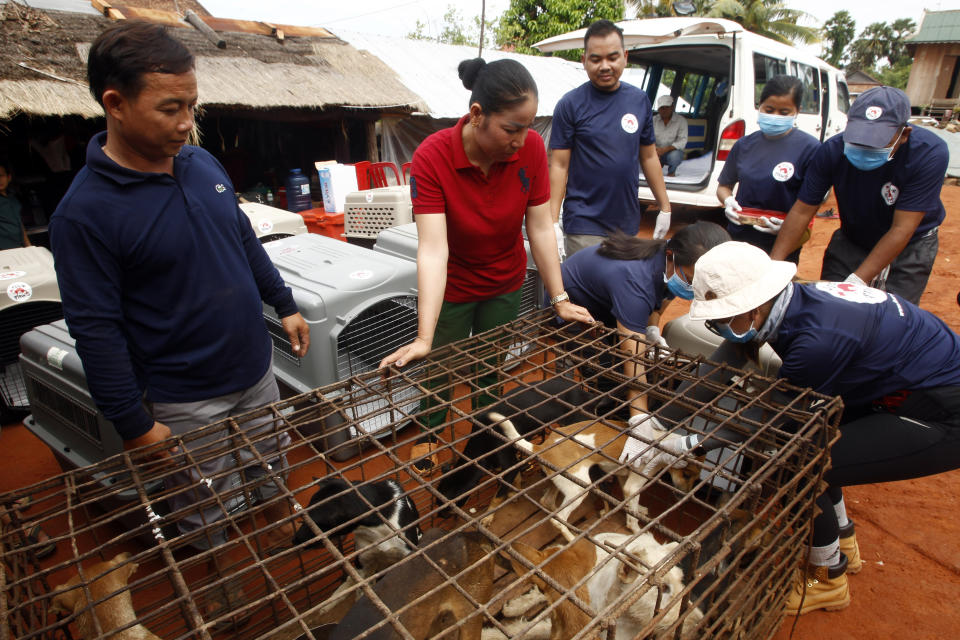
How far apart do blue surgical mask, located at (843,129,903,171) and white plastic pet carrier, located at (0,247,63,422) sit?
4.18 metres

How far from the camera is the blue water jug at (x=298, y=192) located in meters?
7.08

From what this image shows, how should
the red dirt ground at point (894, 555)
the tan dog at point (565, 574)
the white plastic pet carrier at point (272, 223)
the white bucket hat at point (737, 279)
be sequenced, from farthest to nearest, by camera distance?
the white plastic pet carrier at point (272, 223) < the red dirt ground at point (894, 555) < the white bucket hat at point (737, 279) < the tan dog at point (565, 574)

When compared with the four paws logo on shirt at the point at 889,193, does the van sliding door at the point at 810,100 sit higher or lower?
higher

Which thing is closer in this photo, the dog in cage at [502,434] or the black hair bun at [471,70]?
the dog in cage at [502,434]

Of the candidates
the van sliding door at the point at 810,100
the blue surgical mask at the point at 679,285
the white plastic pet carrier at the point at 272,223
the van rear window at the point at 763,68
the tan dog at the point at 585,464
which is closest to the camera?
the tan dog at the point at 585,464

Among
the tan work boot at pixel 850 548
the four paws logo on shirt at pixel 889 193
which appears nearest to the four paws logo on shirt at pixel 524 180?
the four paws logo on shirt at pixel 889 193

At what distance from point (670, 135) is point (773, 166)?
14.1ft

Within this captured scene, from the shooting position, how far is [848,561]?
2246 millimetres

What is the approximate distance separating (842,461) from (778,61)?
6.13 m

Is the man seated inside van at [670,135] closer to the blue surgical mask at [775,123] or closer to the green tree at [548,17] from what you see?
the blue surgical mask at [775,123]

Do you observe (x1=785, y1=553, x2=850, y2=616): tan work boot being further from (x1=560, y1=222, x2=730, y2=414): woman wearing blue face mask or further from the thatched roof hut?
the thatched roof hut

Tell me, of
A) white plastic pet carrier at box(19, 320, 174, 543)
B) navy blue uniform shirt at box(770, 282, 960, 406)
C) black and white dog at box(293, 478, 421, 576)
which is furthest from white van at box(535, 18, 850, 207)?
white plastic pet carrier at box(19, 320, 174, 543)

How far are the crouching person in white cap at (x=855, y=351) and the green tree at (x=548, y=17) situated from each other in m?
13.3

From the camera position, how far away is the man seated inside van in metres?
7.14
